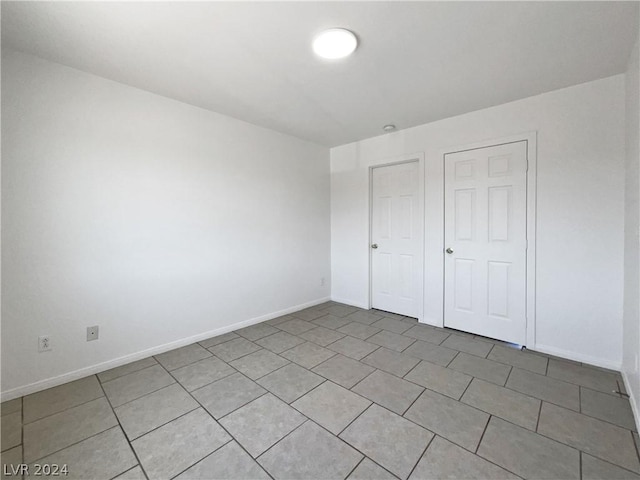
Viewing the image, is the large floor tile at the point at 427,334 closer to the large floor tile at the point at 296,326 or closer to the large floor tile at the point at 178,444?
the large floor tile at the point at 296,326

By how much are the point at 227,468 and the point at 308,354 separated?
1.33m

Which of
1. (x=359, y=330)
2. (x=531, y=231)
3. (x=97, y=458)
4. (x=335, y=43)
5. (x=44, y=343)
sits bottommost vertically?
(x=97, y=458)

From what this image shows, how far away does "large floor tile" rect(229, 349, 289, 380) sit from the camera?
Answer: 240 centimetres

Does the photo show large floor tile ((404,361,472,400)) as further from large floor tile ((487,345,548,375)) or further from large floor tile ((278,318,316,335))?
large floor tile ((278,318,316,335))

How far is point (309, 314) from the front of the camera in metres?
3.94

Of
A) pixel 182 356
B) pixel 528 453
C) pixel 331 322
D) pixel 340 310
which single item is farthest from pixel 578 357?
pixel 182 356

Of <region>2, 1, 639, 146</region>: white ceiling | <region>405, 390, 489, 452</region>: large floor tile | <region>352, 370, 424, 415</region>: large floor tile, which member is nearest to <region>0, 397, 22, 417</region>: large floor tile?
<region>352, 370, 424, 415</region>: large floor tile

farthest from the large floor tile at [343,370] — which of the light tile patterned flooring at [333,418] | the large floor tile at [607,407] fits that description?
the large floor tile at [607,407]

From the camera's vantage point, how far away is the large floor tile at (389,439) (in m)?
1.49

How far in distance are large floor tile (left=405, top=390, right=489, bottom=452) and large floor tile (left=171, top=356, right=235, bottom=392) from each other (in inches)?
60.3

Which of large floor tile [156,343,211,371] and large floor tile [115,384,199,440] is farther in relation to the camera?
large floor tile [156,343,211,371]

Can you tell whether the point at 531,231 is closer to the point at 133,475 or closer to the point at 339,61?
the point at 339,61

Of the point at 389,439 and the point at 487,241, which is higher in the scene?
the point at 487,241

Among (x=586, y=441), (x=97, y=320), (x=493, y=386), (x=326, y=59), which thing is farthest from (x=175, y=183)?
(x=586, y=441)
